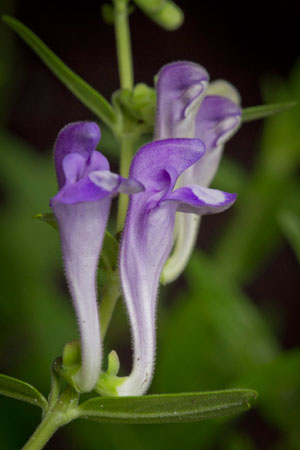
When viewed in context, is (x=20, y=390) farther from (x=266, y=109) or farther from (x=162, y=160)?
(x=266, y=109)

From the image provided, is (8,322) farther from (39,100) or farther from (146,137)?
(39,100)

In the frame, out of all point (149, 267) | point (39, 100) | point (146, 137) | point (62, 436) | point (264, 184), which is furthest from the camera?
point (39, 100)

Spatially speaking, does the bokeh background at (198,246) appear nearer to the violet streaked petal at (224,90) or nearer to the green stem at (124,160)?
the green stem at (124,160)

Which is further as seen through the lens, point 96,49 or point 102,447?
point 96,49

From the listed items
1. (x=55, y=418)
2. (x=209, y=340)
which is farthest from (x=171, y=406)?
(x=209, y=340)

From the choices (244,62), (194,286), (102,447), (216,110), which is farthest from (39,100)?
(216,110)

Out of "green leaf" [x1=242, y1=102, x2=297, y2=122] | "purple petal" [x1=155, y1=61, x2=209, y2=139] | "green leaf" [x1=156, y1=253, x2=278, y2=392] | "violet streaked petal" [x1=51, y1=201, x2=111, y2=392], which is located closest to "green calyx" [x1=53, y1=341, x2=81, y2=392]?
"violet streaked petal" [x1=51, y1=201, x2=111, y2=392]

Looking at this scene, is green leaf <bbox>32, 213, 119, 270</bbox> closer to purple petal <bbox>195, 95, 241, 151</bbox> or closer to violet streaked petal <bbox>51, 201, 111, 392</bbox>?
violet streaked petal <bbox>51, 201, 111, 392</bbox>
